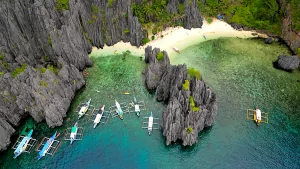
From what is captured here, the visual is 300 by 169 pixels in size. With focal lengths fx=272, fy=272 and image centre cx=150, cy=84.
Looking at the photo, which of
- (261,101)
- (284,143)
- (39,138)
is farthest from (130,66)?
(284,143)

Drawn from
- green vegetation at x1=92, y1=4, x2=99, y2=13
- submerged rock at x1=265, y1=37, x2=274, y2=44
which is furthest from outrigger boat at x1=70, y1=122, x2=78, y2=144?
submerged rock at x1=265, y1=37, x2=274, y2=44

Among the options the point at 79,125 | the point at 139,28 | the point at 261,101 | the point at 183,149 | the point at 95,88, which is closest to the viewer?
the point at 183,149

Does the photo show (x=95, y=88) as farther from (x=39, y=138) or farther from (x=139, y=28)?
(x=139, y=28)

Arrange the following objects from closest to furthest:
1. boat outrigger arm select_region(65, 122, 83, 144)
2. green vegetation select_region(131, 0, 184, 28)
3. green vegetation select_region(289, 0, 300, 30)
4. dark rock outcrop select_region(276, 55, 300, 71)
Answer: boat outrigger arm select_region(65, 122, 83, 144), dark rock outcrop select_region(276, 55, 300, 71), green vegetation select_region(289, 0, 300, 30), green vegetation select_region(131, 0, 184, 28)

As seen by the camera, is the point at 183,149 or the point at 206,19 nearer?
the point at 183,149

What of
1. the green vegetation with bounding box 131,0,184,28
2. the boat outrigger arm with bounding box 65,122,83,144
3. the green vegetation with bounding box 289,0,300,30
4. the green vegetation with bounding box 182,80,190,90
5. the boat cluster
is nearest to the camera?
the boat cluster

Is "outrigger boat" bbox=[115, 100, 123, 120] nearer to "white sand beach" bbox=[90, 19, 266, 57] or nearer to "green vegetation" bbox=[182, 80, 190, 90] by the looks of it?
"green vegetation" bbox=[182, 80, 190, 90]

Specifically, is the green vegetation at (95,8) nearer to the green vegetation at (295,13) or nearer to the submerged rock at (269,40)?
the submerged rock at (269,40)
